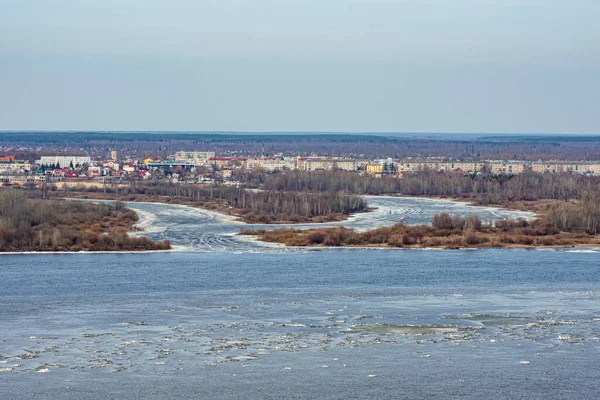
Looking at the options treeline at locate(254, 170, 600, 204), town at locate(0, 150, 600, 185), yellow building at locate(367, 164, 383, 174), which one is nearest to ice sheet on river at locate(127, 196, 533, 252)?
treeline at locate(254, 170, 600, 204)

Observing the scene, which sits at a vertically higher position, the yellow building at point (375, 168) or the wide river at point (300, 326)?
the wide river at point (300, 326)

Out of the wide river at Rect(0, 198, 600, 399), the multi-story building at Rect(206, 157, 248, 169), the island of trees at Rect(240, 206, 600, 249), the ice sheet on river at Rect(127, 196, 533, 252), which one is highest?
the wide river at Rect(0, 198, 600, 399)

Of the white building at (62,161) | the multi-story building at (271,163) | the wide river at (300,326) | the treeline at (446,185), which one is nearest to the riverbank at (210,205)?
the treeline at (446,185)

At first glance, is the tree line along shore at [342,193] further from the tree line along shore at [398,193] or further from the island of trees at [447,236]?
the island of trees at [447,236]

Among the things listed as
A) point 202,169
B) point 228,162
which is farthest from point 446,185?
point 228,162

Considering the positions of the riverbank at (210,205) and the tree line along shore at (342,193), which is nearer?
the riverbank at (210,205)

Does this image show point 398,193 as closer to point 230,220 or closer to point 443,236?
point 230,220

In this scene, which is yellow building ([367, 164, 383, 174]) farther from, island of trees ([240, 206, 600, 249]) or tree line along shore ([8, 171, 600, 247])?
island of trees ([240, 206, 600, 249])
